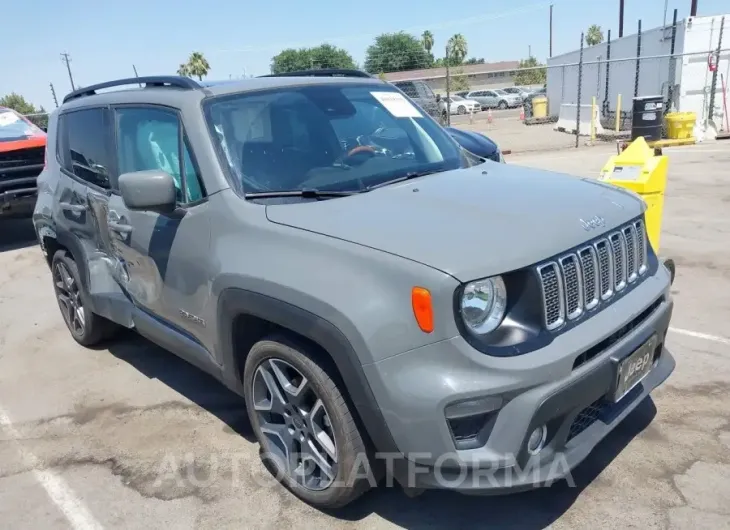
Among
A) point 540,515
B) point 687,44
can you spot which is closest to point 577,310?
point 540,515

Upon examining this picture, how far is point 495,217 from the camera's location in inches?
102

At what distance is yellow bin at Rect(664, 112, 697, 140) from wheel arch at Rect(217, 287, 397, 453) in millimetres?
15368

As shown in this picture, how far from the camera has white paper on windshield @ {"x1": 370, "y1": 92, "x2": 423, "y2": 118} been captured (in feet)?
12.8

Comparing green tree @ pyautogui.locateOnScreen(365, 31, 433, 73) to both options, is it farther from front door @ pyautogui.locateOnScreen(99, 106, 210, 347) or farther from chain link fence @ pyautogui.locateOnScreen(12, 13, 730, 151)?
front door @ pyautogui.locateOnScreen(99, 106, 210, 347)

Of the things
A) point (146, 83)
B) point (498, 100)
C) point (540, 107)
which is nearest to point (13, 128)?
point (146, 83)

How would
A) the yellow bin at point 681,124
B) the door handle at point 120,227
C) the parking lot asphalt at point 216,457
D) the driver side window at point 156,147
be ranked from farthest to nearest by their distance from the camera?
the yellow bin at point 681,124 → the door handle at point 120,227 → the driver side window at point 156,147 → the parking lot asphalt at point 216,457

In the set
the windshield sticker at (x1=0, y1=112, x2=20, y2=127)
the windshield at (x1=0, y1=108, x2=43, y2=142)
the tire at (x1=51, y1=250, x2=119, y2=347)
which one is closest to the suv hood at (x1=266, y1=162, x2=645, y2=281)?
the tire at (x1=51, y1=250, x2=119, y2=347)

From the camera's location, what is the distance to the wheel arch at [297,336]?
2.38 m

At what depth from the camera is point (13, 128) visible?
30.7ft

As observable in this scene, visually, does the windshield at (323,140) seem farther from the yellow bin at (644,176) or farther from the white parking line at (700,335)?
the white parking line at (700,335)

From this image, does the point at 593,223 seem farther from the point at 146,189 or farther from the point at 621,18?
the point at 621,18

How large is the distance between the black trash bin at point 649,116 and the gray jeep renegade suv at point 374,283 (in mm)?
13008

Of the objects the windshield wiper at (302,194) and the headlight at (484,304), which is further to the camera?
the windshield wiper at (302,194)

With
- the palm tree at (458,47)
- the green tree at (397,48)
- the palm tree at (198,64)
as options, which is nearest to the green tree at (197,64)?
the palm tree at (198,64)
